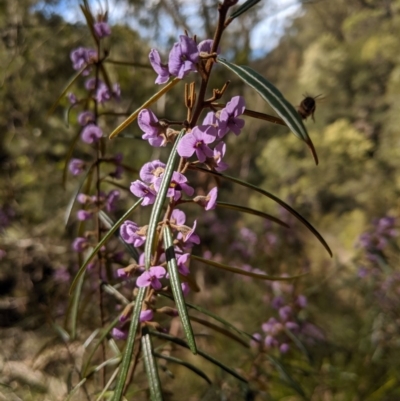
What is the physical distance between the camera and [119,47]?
3.32 metres

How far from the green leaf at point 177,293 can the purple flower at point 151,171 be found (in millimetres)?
80

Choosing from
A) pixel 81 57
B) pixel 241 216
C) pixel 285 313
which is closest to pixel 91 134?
pixel 81 57

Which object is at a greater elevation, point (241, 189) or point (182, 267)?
point (241, 189)

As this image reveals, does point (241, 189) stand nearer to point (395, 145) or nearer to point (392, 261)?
point (395, 145)

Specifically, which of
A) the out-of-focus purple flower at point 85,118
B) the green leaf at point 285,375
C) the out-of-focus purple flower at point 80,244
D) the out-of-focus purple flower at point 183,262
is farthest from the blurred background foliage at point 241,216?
the out-of-focus purple flower at point 183,262

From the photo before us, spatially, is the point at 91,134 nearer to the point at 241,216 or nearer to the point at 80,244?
the point at 80,244

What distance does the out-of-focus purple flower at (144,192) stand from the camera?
0.50 metres

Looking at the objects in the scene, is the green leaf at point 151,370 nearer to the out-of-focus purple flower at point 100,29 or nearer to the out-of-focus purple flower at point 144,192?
the out-of-focus purple flower at point 144,192

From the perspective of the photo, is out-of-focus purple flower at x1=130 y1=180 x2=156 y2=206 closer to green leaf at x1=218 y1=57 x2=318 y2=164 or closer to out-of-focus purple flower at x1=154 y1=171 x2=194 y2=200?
out-of-focus purple flower at x1=154 y1=171 x2=194 y2=200

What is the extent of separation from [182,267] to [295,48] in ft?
27.6

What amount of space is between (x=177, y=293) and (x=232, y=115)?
9.2 inches

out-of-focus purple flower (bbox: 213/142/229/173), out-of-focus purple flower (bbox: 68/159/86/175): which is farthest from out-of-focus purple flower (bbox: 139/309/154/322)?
out-of-focus purple flower (bbox: 68/159/86/175)

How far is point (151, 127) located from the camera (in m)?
0.50

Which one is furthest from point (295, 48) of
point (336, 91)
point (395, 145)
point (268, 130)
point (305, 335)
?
point (305, 335)
